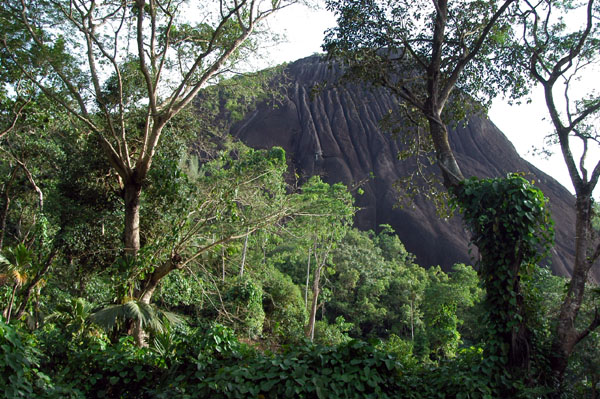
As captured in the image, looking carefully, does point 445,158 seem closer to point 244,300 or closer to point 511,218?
point 511,218

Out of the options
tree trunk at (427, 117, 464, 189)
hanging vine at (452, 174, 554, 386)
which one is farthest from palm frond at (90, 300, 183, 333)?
tree trunk at (427, 117, 464, 189)

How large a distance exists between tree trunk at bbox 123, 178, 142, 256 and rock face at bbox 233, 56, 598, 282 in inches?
1084

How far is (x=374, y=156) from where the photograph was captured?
127 feet

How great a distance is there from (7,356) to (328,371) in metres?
2.56

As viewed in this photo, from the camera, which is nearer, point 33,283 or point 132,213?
point 132,213

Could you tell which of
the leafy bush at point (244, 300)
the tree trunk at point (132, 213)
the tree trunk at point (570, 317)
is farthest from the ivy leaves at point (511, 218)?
the leafy bush at point (244, 300)

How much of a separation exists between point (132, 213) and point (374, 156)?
108 ft

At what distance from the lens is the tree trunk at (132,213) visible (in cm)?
739

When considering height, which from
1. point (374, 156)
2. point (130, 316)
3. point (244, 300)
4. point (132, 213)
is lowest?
point (244, 300)

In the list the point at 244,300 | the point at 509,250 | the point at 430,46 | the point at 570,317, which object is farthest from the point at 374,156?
the point at 570,317

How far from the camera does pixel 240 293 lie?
13828 millimetres

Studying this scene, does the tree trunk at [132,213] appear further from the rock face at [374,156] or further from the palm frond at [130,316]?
the rock face at [374,156]

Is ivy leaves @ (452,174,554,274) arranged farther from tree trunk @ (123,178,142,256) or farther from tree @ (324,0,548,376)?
tree trunk @ (123,178,142,256)

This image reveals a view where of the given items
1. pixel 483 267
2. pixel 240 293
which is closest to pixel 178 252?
pixel 483 267
